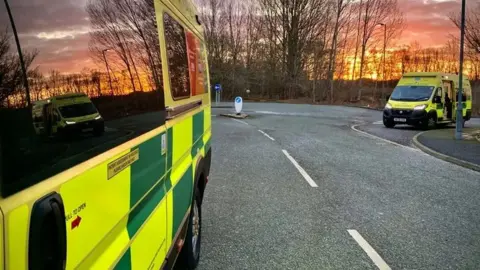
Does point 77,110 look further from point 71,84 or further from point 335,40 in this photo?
point 335,40

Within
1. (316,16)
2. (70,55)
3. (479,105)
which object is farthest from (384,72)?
(70,55)

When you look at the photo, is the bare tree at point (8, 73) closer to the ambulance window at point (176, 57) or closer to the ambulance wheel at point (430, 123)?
the ambulance window at point (176, 57)

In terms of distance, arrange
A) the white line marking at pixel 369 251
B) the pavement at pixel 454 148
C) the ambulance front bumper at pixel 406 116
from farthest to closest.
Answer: the ambulance front bumper at pixel 406 116, the pavement at pixel 454 148, the white line marking at pixel 369 251

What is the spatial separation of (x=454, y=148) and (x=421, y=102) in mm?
9104

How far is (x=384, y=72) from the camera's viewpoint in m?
58.3

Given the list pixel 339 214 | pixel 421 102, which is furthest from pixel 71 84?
pixel 421 102

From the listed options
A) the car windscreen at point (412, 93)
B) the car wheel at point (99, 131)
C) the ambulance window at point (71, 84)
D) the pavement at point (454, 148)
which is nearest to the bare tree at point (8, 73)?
the ambulance window at point (71, 84)

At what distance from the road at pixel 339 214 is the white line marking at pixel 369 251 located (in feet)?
0.03

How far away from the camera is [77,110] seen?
1.71m

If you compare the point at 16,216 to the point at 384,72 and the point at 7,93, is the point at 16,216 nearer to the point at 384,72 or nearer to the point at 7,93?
the point at 7,93

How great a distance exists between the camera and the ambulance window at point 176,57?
3.13 m

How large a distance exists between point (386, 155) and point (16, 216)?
12.4 m

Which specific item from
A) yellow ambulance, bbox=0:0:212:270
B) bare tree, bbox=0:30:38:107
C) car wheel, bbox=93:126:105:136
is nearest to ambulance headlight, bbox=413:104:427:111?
yellow ambulance, bbox=0:0:212:270

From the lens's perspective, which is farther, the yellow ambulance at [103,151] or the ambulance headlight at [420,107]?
the ambulance headlight at [420,107]
